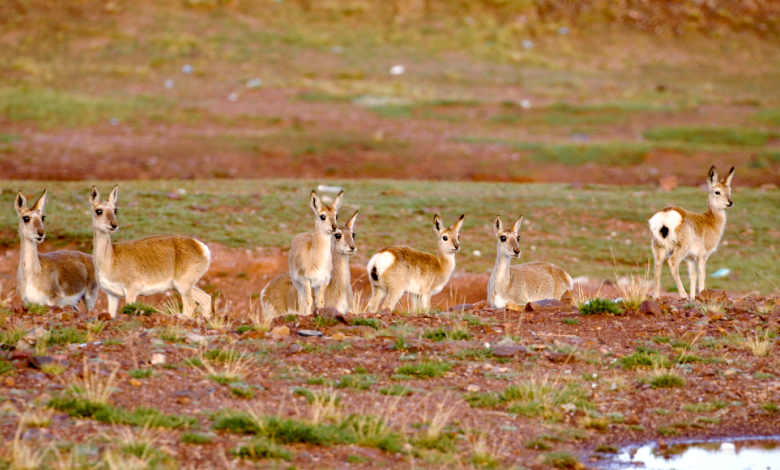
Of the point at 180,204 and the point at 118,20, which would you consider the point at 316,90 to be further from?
the point at 180,204

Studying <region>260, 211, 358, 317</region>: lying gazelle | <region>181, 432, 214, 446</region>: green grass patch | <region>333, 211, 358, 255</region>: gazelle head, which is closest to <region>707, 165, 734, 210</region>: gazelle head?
<region>260, 211, 358, 317</region>: lying gazelle

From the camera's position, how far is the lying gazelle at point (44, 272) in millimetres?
12461

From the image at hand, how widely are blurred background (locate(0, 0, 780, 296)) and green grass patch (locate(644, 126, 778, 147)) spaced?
11cm

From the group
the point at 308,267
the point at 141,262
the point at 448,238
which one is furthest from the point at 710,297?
the point at 141,262

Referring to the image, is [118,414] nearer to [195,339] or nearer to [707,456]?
[195,339]

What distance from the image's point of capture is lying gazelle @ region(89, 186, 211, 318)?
12.5 m

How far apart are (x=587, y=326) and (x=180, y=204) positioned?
41.2 feet

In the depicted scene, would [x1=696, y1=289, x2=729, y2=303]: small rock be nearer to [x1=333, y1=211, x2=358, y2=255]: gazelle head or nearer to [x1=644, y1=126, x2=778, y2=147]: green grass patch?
[x1=333, y1=211, x2=358, y2=255]: gazelle head

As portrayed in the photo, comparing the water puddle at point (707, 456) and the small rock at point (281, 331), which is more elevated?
the small rock at point (281, 331)

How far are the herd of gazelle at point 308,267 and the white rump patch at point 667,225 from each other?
0.05 ft

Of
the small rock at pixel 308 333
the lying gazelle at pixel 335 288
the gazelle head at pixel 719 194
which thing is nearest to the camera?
the small rock at pixel 308 333

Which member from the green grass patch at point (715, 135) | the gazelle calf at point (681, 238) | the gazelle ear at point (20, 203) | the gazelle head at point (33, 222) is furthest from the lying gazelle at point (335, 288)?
the green grass patch at point (715, 135)

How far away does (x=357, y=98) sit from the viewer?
39.2m

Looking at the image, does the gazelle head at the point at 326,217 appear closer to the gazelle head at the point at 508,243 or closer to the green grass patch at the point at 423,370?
the gazelle head at the point at 508,243
